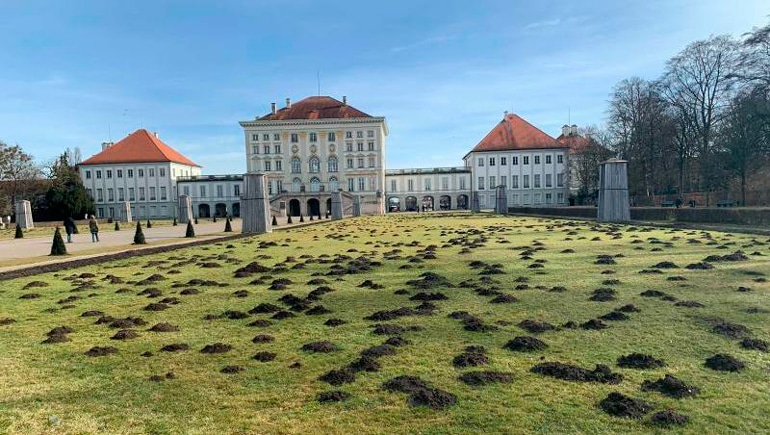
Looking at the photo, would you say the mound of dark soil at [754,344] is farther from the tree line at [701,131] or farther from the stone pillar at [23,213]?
the stone pillar at [23,213]

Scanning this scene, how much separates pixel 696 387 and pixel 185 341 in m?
5.38

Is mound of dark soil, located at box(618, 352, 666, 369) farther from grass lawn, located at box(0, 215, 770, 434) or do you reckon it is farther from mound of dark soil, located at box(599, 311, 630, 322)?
mound of dark soil, located at box(599, 311, 630, 322)

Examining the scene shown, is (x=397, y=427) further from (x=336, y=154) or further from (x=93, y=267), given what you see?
(x=336, y=154)

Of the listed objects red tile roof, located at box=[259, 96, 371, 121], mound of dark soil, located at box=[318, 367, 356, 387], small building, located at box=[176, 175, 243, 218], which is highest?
red tile roof, located at box=[259, 96, 371, 121]

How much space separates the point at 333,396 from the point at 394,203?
9093cm

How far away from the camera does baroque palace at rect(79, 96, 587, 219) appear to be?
293ft

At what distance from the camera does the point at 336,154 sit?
91812mm

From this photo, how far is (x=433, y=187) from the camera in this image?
92.1 m

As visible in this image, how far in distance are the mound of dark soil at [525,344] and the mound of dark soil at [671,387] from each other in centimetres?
122

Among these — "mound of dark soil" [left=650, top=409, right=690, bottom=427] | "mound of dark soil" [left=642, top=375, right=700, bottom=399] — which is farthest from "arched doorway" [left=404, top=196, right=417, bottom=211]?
"mound of dark soil" [left=650, top=409, right=690, bottom=427]

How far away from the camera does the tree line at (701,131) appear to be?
33125 mm

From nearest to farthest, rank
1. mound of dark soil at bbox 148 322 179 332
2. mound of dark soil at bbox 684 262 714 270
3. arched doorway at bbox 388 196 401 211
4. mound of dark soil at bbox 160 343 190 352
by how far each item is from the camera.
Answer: mound of dark soil at bbox 160 343 190 352, mound of dark soil at bbox 148 322 179 332, mound of dark soil at bbox 684 262 714 270, arched doorway at bbox 388 196 401 211

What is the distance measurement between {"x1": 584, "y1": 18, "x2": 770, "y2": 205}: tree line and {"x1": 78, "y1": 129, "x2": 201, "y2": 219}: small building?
6945cm

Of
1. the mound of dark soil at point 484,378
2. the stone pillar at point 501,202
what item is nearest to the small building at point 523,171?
the stone pillar at point 501,202
